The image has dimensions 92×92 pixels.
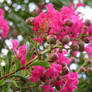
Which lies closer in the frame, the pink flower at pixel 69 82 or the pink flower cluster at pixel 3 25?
the pink flower at pixel 69 82

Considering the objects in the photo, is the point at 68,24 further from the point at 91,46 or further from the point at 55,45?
the point at 91,46

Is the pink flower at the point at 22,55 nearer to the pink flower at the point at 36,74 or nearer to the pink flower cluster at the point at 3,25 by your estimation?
the pink flower at the point at 36,74

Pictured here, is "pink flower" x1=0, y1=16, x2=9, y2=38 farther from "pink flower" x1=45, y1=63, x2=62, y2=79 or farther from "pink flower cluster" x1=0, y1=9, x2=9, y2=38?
"pink flower" x1=45, y1=63, x2=62, y2=79

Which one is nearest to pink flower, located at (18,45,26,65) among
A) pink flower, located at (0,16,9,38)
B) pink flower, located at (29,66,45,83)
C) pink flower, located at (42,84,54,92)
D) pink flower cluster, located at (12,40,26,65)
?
pink flower cluster, located at (12,40,26,65)

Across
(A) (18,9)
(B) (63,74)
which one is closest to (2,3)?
(A) (18,9)

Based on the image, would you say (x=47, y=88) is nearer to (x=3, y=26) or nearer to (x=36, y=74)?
(x=36, y=74)

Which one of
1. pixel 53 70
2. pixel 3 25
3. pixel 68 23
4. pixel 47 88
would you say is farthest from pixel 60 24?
pixel 3 25

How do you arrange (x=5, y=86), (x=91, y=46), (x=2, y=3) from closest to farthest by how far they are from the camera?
(x=5, y=86)
(x=91, y=46)
(x=2, y=3)

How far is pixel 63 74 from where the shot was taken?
1216 mm

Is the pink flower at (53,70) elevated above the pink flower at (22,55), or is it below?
below

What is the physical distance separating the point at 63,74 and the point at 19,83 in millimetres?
268

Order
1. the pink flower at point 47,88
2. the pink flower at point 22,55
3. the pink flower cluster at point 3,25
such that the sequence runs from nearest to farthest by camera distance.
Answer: the pink flower at point 22,55 < the pink flower at point 47,88 < the pink flower cluster at point 3,25

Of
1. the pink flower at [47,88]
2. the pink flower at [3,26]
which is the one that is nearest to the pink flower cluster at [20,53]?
the pink flower at [47,88]

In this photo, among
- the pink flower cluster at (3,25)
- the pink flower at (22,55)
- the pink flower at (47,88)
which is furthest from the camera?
the pink flower cluster at (3,25)
